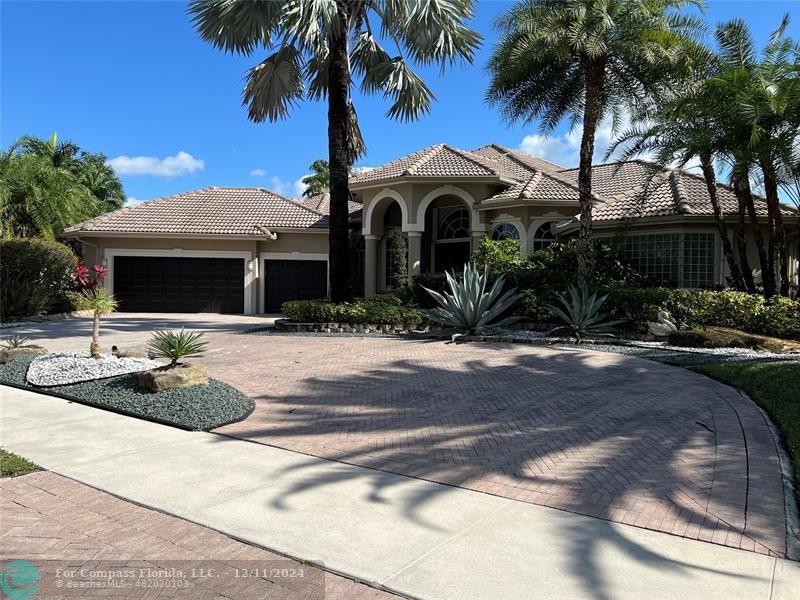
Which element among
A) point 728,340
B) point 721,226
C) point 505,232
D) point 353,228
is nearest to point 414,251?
point 505,232

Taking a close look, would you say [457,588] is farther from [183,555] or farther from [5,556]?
[5,556]

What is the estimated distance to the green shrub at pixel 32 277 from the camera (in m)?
19.1

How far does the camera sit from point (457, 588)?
10.7 ft

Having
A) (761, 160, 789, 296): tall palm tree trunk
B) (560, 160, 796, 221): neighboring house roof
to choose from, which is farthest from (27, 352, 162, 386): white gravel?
(761, 160, 789, 296): tall palm tree trunk

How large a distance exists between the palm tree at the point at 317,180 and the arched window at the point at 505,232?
29.3 m

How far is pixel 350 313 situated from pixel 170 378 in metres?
8.25

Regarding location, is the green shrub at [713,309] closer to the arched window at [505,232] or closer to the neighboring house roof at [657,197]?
→ the neighboring house roof at [657,197]

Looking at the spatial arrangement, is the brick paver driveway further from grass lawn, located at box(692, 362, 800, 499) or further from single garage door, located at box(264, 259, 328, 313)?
single garage door, located at box(264, 259, 328, 313)

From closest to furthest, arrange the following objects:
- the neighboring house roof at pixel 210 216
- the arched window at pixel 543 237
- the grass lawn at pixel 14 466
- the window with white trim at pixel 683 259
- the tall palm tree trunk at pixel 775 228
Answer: the grass lawn at pixel 14 466 → the tall palm tree trunk at pixel 775 228 → the window with white trim at pixel 683 259 → the arched window at pixel 543 237 → the neighboring house roof at pixel 210 216

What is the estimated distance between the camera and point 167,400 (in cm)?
733

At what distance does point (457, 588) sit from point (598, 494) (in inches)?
75.0

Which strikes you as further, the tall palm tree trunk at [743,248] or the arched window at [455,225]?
the arched window at [455,225]

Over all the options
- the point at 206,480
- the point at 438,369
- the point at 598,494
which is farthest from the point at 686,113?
the point at 206,480

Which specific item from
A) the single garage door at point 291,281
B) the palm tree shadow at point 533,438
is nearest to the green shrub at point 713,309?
the palm tree shadow at point 533,438
